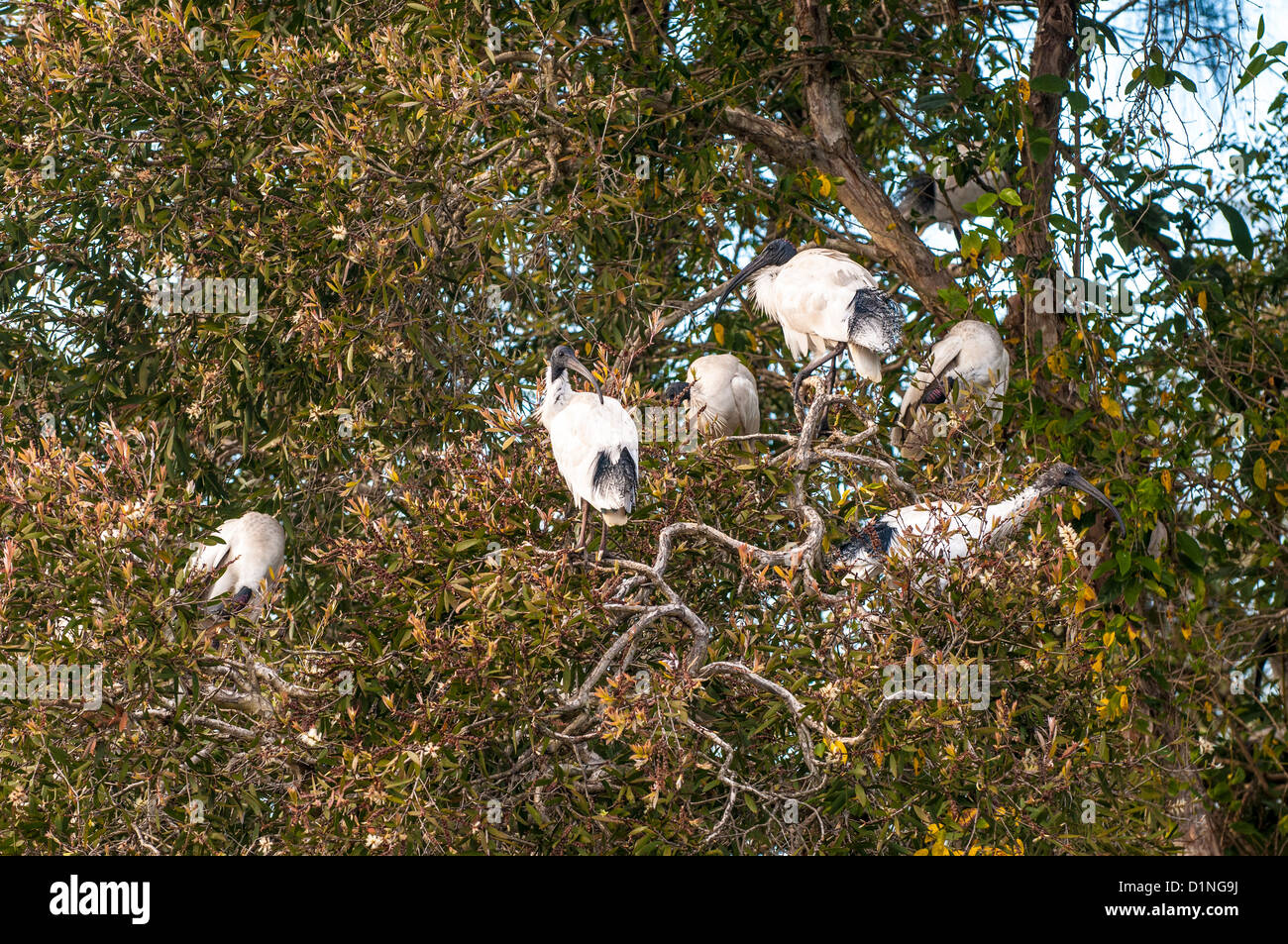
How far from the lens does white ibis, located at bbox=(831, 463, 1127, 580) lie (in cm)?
344

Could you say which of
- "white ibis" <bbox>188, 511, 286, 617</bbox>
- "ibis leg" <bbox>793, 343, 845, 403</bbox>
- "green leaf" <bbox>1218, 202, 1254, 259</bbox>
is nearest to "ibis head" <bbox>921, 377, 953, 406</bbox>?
"ibis leg" <bbox>793, 343, 845, 403</bbox>

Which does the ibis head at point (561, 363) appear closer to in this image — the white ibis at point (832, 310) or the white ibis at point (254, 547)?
the white ibis at point (832, 310)

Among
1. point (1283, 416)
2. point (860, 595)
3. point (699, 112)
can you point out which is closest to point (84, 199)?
point (699, 112)

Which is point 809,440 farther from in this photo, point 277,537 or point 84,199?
point 84,199

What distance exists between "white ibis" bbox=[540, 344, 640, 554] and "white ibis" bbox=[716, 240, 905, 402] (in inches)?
41.7

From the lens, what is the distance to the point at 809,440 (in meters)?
3.99

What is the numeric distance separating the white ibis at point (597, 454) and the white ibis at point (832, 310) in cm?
106

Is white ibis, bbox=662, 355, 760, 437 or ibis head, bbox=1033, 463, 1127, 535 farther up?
white ibis, bbox=662, 355, 760, 437

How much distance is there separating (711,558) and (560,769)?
90 centimetres

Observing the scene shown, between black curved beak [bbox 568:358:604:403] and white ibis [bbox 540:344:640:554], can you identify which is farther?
black curved beak [bbox 568:358:604:403]

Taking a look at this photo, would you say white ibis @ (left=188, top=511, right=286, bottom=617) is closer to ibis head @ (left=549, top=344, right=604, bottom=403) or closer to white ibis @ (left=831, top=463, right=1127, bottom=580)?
ibis head @ (left=549, top=344, right=604, bottom=403)

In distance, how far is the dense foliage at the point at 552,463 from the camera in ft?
11.0

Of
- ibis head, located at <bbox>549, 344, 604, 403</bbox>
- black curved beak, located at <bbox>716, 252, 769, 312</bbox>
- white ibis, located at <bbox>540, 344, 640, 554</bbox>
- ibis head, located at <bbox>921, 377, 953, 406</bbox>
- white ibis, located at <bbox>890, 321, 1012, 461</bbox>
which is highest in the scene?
black curved beak, located at <bbox>716, 252, 769, 312</bbox>
